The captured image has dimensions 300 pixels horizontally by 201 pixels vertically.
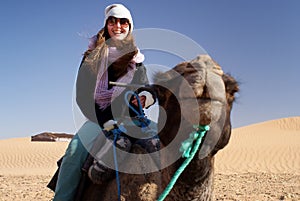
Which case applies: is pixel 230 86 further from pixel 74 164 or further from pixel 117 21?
pixel 74 164

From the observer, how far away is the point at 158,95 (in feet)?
6.18

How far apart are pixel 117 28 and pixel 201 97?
1.52 m

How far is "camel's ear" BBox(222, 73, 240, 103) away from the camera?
1795mm

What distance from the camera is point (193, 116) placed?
5.33 feet

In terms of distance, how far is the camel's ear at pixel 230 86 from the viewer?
5.89ft

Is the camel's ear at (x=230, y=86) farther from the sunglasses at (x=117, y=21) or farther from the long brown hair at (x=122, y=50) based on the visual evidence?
the sunglasses at (x=117, y=21)

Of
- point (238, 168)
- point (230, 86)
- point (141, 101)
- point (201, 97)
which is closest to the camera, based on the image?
point (201, 97)

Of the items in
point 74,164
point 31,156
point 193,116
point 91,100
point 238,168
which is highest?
point 193,116

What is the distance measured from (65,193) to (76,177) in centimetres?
14

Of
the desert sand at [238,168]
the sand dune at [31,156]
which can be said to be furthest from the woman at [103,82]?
the sand dune at [31,156]

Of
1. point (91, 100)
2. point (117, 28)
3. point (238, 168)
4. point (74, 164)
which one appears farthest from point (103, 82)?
point (238, 168)

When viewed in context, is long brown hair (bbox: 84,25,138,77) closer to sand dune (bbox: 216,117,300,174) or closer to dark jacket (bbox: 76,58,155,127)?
dark jacket (bbox: 76,58,155,127)

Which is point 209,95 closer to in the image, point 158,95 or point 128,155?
point 158,95

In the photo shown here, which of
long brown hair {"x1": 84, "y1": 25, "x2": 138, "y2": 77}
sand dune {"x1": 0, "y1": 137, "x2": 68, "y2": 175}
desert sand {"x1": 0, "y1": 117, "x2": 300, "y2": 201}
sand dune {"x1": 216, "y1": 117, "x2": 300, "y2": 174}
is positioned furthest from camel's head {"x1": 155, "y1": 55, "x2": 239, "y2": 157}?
sand dune {"x1": 0, "y1": 137, "x2": 68, "y2": 175}
